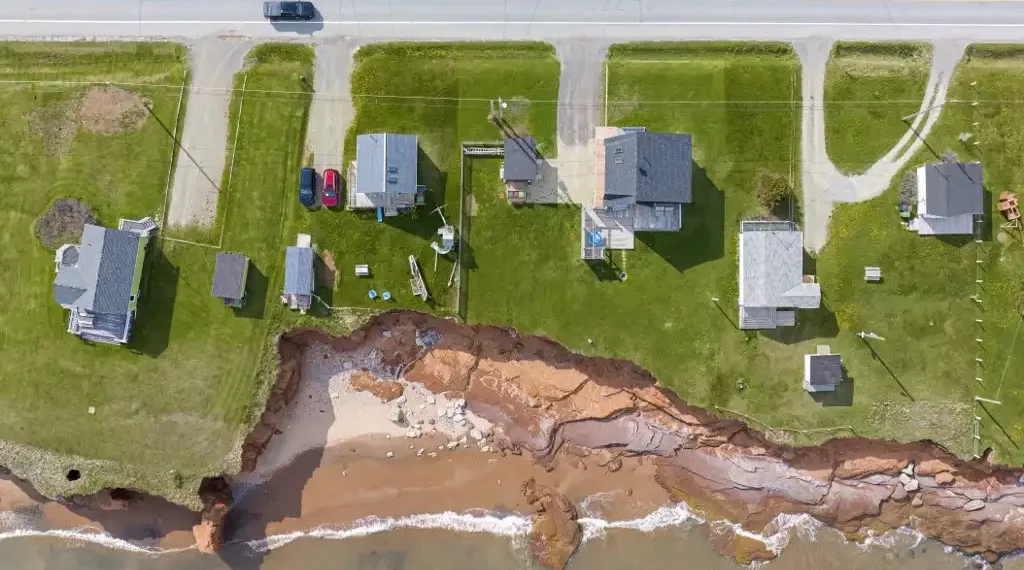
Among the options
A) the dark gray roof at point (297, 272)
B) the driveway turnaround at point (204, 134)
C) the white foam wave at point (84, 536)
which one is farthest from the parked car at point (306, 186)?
the white foam wave at point (84, 536)

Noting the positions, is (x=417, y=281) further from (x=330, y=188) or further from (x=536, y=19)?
(x=536, y=19)

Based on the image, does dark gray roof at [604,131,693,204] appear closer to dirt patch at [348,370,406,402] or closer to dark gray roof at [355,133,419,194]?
dark gray roof at [355,133,419,194]

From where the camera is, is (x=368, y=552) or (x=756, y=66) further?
(x=368, y=552)

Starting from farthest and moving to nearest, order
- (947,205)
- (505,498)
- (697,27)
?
(505,498)
(697,27)
(947,205)

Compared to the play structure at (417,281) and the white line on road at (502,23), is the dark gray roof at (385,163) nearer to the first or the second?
the play structure at (417,281)

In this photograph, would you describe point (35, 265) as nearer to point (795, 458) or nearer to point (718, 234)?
→ point (718, 234)

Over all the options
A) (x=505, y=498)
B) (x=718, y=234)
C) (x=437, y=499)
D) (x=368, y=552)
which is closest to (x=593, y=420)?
(x=505, y=498)

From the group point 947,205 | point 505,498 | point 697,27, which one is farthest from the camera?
point 505,498

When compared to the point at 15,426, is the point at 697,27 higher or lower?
higher
